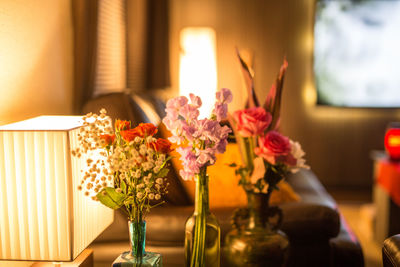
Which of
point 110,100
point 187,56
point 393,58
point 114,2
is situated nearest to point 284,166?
point 110,100

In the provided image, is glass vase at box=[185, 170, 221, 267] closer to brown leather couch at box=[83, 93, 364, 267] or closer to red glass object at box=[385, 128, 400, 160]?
brown leather couch at box=[83, 93, 364, 267]

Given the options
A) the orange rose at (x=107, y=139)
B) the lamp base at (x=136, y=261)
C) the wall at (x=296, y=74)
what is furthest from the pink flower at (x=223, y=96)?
the wall at (x=296, y=74)

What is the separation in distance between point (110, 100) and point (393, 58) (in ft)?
11.5

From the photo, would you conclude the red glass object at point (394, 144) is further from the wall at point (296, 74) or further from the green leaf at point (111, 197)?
the green leaf at point (111, 197)

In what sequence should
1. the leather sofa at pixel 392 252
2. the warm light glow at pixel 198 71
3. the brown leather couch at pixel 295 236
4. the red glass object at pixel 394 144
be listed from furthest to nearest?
the warm light glow at pixel 198 71 → the red glass object at pixel 394 144 → the brown leather couch at pixel 295 236 → the leather sofa at pixel 392 252

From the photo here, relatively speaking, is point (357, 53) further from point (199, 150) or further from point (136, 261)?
point (136, 261)

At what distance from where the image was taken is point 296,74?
14.6 feet

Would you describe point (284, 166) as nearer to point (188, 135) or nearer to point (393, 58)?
point (188, 135)

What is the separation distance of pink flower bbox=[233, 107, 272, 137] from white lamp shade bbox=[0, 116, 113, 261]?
0.46m

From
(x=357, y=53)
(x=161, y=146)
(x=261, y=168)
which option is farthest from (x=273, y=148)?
(x=357, y=53)

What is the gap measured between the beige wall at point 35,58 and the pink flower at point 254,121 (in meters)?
0.71

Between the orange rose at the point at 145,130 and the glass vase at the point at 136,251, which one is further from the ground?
the orange rose at the point at 145,130

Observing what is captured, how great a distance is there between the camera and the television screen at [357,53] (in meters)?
4.33

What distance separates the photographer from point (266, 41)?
4.46m
